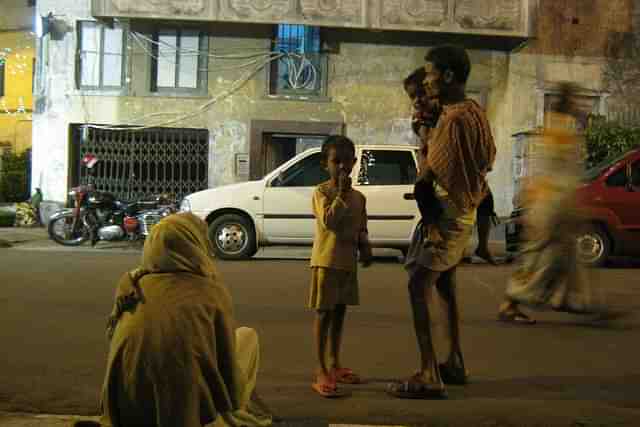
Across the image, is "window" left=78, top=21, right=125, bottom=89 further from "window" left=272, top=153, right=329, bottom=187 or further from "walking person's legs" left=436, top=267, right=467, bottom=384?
"walking person's legs" left=436, top=267, right=467, bottom=384

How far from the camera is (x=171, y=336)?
7.76ft

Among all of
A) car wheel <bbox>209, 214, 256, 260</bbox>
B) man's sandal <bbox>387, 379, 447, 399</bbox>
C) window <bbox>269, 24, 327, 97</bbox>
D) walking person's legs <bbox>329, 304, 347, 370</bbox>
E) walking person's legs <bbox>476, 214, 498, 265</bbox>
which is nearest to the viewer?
man's sandal <bbox>387, 379, 447, 399</bbox>

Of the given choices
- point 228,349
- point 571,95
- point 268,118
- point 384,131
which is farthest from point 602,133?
point 228,349

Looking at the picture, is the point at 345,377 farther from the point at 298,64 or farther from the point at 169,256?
the point at 298,64

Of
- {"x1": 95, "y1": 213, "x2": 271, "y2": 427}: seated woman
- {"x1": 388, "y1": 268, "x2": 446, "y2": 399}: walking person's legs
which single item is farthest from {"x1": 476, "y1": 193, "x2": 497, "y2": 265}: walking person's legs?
{"x1": 95, "y1": 213, "x2": 271, "y2": 427}: seated woman

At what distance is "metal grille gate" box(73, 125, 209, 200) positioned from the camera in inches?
658

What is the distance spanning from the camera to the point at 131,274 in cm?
250

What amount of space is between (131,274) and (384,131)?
14598mm

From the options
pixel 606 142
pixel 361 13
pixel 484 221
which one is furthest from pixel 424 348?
pixel 361 13

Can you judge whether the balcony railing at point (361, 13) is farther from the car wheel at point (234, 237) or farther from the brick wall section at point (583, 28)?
the car wheel at point (234, 237)

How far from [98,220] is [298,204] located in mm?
4338

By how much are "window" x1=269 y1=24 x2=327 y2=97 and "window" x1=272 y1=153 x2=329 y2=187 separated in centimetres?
608

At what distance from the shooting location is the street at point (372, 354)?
4.01 m

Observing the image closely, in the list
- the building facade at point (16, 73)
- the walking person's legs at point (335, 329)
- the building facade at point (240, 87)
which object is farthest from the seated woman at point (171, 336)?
the building facade at point (16, 73)
